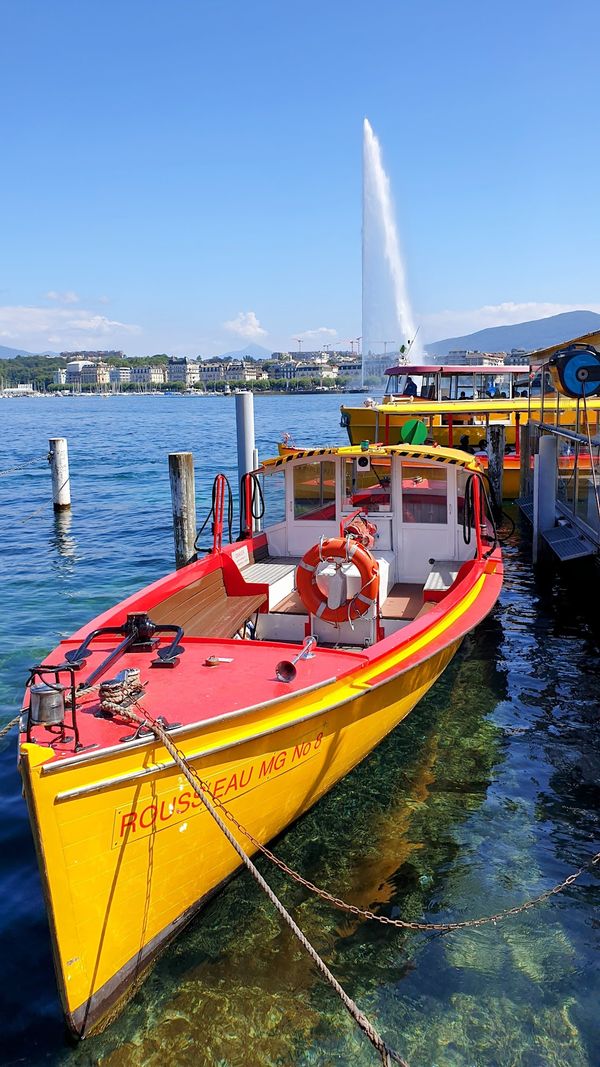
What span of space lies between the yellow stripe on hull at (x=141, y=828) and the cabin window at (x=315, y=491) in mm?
5211

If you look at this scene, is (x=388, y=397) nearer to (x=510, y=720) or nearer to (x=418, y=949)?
(x=510, y=720)

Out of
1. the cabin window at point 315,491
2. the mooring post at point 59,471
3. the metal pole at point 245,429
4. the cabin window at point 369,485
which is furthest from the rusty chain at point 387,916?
the mooring post at point 59,471

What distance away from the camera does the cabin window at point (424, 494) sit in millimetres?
10688

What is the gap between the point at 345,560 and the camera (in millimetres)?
8445

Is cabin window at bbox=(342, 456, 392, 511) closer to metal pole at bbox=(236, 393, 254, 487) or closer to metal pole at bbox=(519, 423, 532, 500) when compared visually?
metal pole at bbox=(236, 393, 254, 487)

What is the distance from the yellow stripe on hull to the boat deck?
0.64 feet

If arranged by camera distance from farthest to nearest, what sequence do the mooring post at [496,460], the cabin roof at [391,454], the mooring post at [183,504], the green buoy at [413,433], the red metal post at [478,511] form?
the mooring post at [496,460] < the mooring post at [183,504] < the green buoy at [413,433] < the cabin roof at [391,454] < the red metal post at [478,511]

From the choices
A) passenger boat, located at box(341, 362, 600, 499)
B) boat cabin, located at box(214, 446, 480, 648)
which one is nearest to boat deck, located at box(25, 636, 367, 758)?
boat cabin, located at box(214, 446, 480, 648)

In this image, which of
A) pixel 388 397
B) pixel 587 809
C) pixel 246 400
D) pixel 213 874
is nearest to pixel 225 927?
pixel 213 874

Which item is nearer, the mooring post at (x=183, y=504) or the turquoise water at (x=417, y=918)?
the turquoise water at (x=417, y=918)

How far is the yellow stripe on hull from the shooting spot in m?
4.52

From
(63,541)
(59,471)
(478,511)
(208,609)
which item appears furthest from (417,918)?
(59,471)

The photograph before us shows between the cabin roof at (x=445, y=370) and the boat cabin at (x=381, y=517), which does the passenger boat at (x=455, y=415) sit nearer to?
the cabin roof at (x=445, y=370)

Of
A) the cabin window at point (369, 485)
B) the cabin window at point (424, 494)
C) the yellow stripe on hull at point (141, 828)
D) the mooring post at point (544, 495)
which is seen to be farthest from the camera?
the mooring post at point (544, 495)
